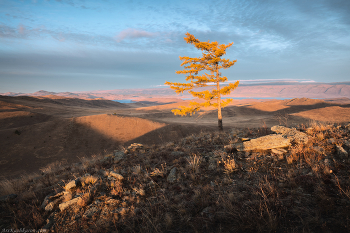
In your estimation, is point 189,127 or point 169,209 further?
point 189,127

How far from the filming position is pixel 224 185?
4.32m

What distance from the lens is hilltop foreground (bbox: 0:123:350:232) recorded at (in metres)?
2.85

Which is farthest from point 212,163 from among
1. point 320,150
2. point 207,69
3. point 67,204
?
point 207,69

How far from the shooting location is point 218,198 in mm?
3537

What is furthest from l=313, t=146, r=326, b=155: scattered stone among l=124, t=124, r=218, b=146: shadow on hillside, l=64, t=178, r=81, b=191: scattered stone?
l=124, t=124, r=218, b=146: shadow on hillside

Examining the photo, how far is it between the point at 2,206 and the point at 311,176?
905 centimetres

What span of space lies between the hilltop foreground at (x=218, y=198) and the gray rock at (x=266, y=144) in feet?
0.11

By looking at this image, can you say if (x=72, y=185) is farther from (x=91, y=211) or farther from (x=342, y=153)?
(x=342, y=153)

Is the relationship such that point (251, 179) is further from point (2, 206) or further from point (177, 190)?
point (2, 206)

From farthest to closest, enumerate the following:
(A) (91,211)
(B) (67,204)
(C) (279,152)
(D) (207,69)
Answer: (D) (207,69) < (C) (279,152) < (B) (67,204) < (A) (91,211)

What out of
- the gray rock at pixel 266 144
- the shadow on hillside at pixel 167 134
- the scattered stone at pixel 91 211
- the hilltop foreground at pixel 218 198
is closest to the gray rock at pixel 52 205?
the hilltop foreground at pixel 218 198

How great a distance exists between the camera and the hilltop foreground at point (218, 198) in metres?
2.85

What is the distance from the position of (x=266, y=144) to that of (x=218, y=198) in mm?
3818

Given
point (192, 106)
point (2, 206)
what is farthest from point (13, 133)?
point (192, 106)
